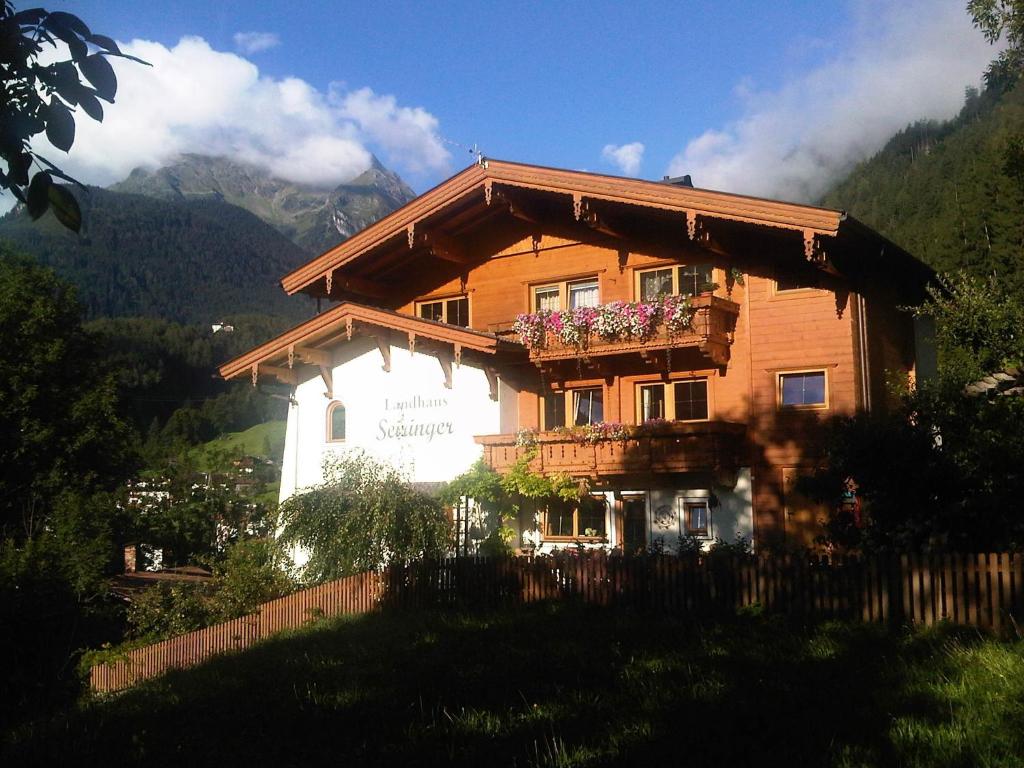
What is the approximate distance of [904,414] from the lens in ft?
50.4

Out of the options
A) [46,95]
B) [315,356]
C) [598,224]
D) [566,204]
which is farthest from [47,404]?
[46,95]

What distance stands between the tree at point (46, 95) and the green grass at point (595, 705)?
5587 mm

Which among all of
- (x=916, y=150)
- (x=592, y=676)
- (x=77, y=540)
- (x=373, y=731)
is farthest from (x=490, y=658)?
(x=916, y=150)

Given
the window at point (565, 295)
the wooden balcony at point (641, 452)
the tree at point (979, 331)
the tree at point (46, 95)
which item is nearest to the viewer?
the tree at point (46, 95)

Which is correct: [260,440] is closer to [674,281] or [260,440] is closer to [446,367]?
[446,367]

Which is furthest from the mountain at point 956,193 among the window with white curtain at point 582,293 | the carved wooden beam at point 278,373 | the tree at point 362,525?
the carved wooden beam at point 278,373

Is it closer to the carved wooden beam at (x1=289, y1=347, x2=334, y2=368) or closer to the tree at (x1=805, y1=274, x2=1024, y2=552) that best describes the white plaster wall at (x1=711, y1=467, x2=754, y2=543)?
the tree at (x1=805, y1=274, x2=1024, y2=552)

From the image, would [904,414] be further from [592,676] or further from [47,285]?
[47,285]

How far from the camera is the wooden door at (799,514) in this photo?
2194 centimetres

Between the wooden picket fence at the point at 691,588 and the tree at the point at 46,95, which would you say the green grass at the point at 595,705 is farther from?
the tree at the point at 46,95

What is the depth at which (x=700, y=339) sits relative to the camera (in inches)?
892

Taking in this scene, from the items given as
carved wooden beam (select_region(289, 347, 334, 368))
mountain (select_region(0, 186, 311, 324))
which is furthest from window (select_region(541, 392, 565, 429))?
mountain (select_region(0, 186, 311, 324))

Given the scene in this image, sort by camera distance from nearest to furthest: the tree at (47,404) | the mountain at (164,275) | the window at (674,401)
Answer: the window at (674,401) → the tree at (47,404) → the mountain at (164,275)

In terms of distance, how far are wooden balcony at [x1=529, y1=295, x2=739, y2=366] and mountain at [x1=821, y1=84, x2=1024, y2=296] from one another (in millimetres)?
6173
